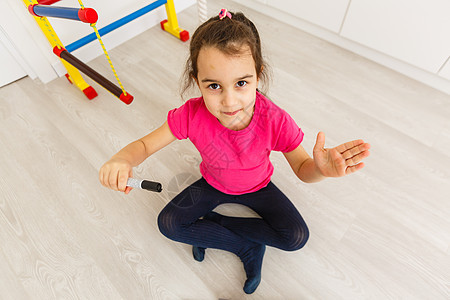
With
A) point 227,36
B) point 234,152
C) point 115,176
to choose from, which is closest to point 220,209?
point 234,152

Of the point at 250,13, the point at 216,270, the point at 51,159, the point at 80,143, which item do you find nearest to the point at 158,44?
the point at 250,13

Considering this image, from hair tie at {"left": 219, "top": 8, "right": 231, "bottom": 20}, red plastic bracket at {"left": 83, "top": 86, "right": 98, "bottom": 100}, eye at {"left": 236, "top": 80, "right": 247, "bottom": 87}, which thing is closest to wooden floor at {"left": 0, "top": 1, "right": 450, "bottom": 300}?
red plastic bracket at {"left": 83, "top": 86, "right": 98, "bottom": 100}

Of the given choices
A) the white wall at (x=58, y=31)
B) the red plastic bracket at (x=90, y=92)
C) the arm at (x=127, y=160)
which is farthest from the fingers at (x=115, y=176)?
the white wall at (x=58, y=31)

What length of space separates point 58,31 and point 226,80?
119cm

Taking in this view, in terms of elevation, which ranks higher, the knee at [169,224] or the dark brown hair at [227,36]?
the dark brown hair at [227,36]

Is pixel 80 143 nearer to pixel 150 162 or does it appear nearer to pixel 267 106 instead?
pixel 150 162

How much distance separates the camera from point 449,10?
1113 millimetres

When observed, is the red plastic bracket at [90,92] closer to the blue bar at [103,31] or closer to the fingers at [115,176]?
the blue bar at [103,31]

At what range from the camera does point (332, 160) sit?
0.57 metres

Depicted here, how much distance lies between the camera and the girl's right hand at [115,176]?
1.99 feet

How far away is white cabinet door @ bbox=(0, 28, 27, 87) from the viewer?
1.28 m

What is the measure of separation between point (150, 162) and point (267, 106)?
1.99 ft

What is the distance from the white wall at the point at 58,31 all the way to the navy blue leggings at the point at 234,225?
41.5 inches

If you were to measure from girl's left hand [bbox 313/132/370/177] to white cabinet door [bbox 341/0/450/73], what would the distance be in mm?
1040
